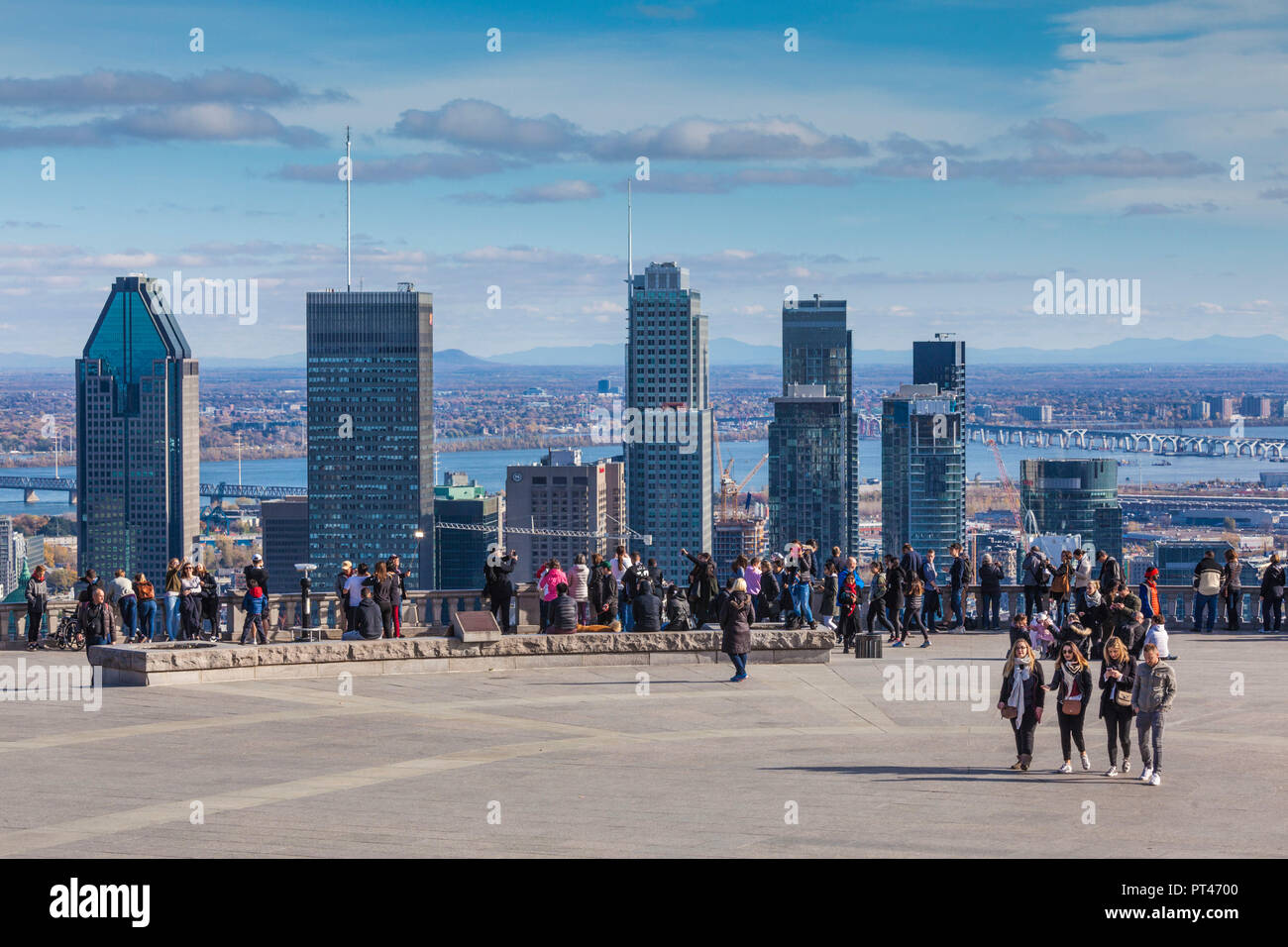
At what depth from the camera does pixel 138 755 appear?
706 inches

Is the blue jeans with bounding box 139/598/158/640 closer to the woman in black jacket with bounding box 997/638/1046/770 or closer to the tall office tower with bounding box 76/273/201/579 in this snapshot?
the woman in black jacket with bounding box 997/638/1046/770

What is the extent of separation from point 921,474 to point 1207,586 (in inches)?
5615

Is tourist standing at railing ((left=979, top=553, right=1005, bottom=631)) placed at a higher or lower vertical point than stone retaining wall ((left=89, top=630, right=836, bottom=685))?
higher

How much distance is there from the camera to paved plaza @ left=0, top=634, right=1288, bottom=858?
13.7 m

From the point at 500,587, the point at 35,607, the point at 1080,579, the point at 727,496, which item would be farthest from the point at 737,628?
the point at 727,496

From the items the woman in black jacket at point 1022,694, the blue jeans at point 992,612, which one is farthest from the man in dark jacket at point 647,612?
the woman in black jacket at point 1022,694

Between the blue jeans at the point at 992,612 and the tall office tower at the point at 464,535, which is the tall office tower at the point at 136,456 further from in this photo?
the blue jeans at the point at 992,612

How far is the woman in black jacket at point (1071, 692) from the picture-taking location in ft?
55.6

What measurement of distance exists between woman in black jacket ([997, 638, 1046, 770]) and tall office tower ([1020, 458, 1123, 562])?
99253 millimetres

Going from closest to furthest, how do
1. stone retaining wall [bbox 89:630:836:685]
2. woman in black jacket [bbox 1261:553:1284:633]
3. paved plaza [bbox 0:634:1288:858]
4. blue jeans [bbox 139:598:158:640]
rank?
paved plaza [bbox 0:634:1288:858] → stone retaining wall [bbox 89:630:836:685] → blue jeans [bbox 139:598:158:640] → woman in black jacket [bbox 1261:553:1284:633]

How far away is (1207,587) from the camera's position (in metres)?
29.6

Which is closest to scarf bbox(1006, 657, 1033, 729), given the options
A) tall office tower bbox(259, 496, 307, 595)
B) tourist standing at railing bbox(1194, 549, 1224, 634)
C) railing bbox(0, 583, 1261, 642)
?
railing bbox(0, 583, 1261, 642)

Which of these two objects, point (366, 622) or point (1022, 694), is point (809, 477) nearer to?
point (366, 622)

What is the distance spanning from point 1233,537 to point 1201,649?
85.5 metres
